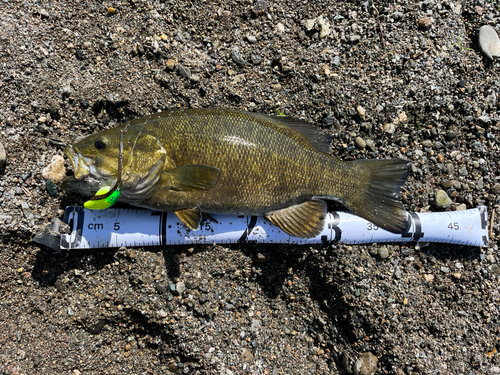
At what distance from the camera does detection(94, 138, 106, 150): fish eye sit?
298 cm

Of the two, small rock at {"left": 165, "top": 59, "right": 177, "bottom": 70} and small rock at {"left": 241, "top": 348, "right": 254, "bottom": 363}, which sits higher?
small rock at {"left": 165, "top": 59, "right": 177, "bottom": 70}

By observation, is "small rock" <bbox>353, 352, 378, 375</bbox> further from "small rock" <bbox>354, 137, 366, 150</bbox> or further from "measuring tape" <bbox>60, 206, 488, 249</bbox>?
"small rock" <bbox>354, 137, 366, 150</bbox>

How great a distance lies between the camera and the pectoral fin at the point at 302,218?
330 centimetres

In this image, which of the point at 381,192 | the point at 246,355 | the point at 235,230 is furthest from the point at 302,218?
the point at 246,355

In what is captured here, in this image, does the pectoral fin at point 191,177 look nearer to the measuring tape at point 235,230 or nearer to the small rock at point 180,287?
the measuring tape at point 235,230

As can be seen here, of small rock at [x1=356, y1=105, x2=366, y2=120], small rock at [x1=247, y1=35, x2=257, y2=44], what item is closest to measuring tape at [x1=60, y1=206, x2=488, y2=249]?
small rock at [x1=356, y1=105, x2=366, y2=120]

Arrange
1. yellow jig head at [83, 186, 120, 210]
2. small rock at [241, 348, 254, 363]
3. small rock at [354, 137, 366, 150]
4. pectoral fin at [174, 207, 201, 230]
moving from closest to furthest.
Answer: yellow jig head at [83, 186, 120, 210]
pectoral fin at [174, 207, 201, 230]
small rock at [241, 348, 254, 363]
small rock at [354, 137, 366, 150]

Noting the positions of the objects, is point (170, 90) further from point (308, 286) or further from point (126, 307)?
point (308, 286)

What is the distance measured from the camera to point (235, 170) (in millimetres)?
3078

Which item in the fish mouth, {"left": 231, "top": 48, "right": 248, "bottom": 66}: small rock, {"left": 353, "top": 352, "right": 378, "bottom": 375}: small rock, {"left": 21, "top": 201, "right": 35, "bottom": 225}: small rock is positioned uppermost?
{"left": 231, "top": 48, "right": 248, "bottom": 66}: small rock

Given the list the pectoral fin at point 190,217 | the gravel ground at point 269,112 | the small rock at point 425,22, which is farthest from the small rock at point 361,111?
the pectoral fin at point 190,217

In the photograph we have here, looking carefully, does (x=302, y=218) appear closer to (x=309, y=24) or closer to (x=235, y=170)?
(x=235, y=170)

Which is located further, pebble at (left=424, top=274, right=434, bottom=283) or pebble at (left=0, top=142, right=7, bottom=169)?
pebble at (left=424, top=274, right=434, bottom=283)

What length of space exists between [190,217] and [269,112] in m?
1.43
